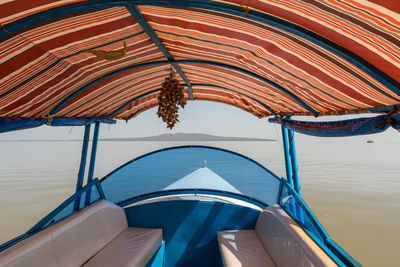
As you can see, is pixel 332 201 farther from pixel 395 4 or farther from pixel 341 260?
pixel 395 4

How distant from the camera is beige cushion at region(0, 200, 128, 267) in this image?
2.05 m

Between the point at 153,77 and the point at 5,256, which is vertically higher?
the point at 153,77

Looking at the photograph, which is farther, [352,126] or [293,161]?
[293,161]

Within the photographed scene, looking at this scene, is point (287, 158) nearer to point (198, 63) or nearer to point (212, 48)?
point (198, 63)

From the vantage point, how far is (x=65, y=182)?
10.2m

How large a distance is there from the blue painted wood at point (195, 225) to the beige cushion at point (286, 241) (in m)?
0.41

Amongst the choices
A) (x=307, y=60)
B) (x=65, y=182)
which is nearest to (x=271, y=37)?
(x=307, y=60)

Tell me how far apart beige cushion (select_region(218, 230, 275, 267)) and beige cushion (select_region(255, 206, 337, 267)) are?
4.1 inches

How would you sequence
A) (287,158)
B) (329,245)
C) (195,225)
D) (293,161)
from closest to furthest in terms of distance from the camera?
(329,245)
(195,225)
(293,161)
(287,158)

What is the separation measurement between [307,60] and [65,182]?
1183cm

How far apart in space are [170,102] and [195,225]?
2.24m

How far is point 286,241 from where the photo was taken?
8.34ft

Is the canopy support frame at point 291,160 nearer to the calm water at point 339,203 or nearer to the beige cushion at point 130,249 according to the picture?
the calm water at point 339,203

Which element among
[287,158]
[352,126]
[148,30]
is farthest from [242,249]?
[148,30]
